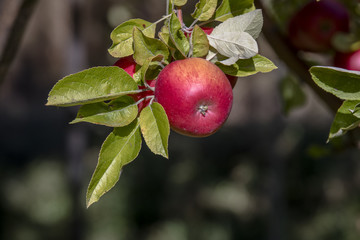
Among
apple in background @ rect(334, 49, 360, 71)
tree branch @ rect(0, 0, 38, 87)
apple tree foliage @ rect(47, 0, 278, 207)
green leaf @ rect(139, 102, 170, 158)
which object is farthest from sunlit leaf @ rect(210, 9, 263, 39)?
tree branch @ rect(0, 0, 38, 87)

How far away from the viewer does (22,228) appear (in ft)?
9.75

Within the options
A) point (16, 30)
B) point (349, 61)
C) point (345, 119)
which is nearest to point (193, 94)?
point (345, 119)

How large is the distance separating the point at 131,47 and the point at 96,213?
272 cm

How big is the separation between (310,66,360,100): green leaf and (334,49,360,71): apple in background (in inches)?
11.9

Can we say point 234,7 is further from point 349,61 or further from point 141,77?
point 349,61

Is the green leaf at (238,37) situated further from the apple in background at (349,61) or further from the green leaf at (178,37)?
the apple in background at (349,61)

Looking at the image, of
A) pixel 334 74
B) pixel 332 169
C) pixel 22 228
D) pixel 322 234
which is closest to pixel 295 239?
pixel 322 234

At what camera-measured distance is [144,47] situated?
469 millimetres

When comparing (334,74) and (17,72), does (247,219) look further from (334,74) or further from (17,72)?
(17,72)

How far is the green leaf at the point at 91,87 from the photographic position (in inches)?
17.1

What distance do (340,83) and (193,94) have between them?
0.15m

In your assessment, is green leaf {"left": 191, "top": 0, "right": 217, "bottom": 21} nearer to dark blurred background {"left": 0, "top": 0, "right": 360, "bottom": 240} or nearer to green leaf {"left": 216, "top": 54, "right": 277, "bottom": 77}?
green leaf {"left": 216, "top": 54, "right": 277, "bottom": 77}

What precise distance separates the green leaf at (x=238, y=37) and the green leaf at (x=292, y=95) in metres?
0.58

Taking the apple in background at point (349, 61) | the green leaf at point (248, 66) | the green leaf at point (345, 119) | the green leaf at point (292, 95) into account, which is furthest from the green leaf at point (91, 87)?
the green leaf at point (292, 95)
